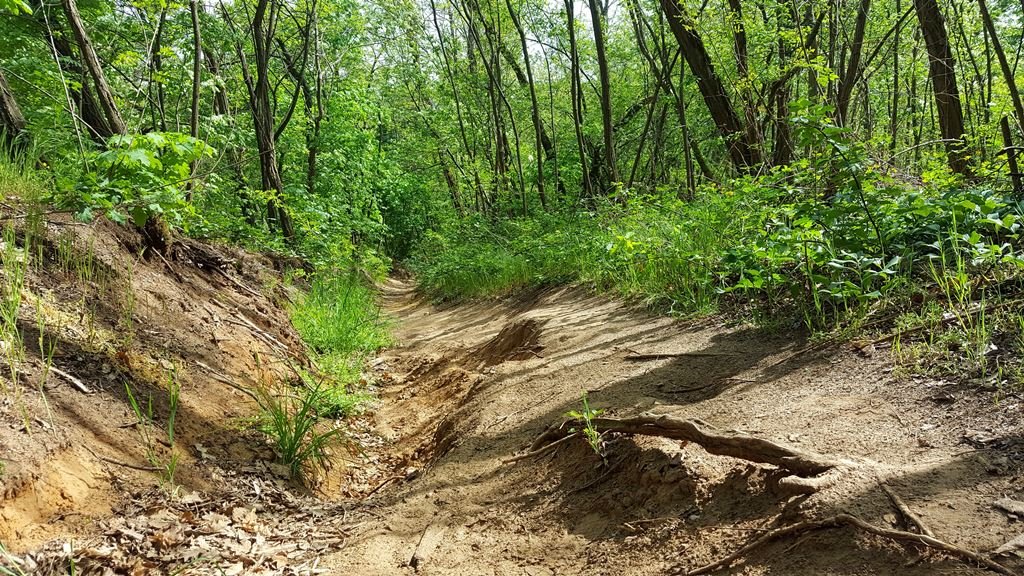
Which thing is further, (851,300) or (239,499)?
(851,300)

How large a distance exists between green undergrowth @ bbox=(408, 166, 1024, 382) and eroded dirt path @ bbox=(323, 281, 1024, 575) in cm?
26

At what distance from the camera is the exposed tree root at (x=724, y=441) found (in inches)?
69.0

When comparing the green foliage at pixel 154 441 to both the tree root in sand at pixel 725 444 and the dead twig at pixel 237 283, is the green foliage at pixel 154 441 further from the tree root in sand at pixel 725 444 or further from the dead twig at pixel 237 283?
the dead twig at pixel 237 283

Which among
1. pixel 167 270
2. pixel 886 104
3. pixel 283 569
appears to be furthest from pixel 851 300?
pixel 886 104

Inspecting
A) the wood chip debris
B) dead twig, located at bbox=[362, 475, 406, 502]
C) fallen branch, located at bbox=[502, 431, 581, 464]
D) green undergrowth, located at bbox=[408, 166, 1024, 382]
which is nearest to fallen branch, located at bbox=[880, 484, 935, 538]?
green undergrowth, located at bbox=[408, 166, 1024, 382]

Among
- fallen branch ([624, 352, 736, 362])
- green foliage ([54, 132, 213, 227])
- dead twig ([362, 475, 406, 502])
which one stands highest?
green foliage ([54, 132, 213, 227])

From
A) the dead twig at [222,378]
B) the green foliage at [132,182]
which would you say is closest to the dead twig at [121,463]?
the dead twig at [222,378]

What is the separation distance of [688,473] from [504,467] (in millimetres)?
1076

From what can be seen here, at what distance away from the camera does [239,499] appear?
2615 mm

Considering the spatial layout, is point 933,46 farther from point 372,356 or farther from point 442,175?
point 442,175

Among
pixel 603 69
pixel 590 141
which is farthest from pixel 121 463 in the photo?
pixel 590 141

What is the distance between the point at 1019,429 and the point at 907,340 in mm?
943

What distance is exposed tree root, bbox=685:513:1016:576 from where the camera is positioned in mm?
1254

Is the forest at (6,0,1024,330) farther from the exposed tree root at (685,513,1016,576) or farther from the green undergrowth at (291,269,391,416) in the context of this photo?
the exposed tree root at (685,513,1016,576)
